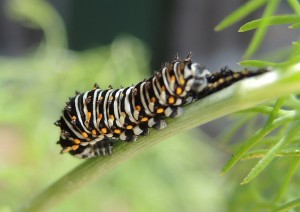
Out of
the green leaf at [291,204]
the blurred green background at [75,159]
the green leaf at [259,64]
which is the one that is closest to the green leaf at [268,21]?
the green leaf at [259,64]

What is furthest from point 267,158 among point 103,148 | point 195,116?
point 103,148

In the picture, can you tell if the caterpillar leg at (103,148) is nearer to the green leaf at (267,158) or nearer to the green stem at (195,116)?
the green stem at (195,116)

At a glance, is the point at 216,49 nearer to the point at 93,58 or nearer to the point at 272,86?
the point at 93,58

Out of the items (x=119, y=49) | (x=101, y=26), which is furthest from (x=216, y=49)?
(x=119, y=49)

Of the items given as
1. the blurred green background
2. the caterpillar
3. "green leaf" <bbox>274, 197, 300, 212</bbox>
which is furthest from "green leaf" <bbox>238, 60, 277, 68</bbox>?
the blurred green background

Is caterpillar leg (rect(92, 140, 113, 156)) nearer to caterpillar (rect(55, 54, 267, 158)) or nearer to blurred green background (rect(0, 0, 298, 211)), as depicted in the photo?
caterpillar (rect(55, 54, 267, 158))

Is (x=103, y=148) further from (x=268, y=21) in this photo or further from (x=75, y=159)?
(x=75, y=159)
